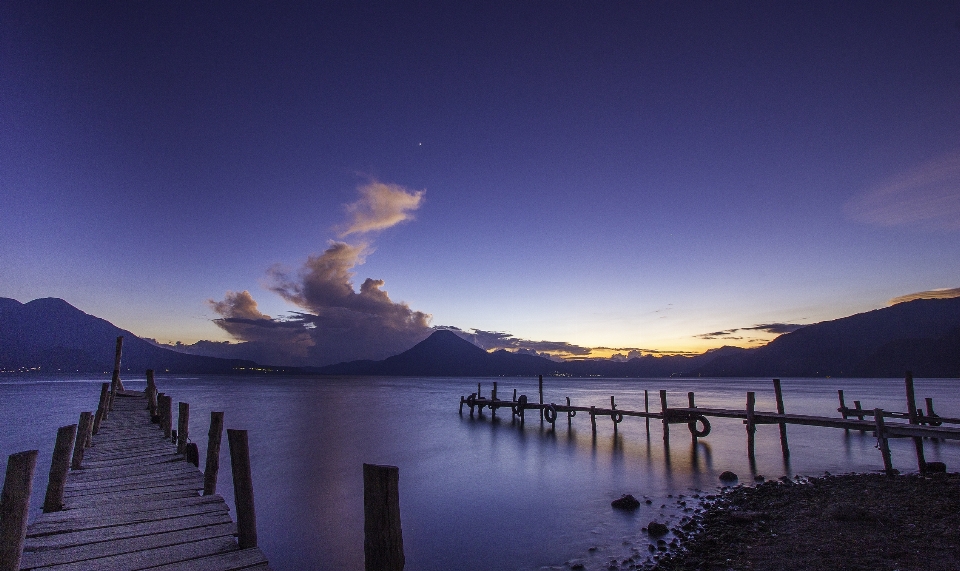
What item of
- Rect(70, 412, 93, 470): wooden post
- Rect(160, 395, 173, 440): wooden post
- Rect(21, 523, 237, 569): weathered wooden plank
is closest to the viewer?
Rect(21, 523, 237, 569): weathered wooden plank

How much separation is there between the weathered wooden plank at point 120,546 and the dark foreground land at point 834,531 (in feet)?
26.4

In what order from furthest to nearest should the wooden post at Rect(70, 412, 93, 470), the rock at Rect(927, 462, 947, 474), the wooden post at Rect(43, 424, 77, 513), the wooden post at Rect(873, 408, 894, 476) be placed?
the wooden post at Rect(873, 408, 894, 476), the rock at Rect(927, 462, 947, 474), the wooden post at Rect(70, 412, 93, 470), the wooden post at Rect(43, 424, 77, 513)

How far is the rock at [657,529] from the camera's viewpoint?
1104cm

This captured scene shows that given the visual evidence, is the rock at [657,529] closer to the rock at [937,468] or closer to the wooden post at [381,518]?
the wooden post at [381,518]

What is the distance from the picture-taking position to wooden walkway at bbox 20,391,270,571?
5.62 meters

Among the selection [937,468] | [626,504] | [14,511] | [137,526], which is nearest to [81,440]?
[137,526]

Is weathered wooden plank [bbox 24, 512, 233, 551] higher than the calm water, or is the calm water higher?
weathered wooden plank [bbox 24, 512, 233, 551]

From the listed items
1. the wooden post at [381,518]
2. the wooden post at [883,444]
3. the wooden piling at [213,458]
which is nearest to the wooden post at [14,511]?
the wooden piling at [213,458]

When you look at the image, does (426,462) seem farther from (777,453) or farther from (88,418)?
(777,453)

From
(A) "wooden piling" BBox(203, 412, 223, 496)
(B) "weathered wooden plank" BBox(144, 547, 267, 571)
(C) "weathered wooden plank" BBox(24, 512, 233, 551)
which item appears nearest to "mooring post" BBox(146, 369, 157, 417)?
(A) "wooden piling" BBox(203, 412, 223, 496)

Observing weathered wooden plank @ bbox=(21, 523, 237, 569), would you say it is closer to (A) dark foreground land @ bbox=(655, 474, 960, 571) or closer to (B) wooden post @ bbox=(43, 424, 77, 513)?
(B) wooden post @ bbox=(43, 424, 77, 513)

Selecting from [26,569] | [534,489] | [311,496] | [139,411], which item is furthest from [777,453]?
[139,411]

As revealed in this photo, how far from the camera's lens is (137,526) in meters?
6.72

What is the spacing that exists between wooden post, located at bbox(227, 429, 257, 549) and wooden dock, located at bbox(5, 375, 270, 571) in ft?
0.22
